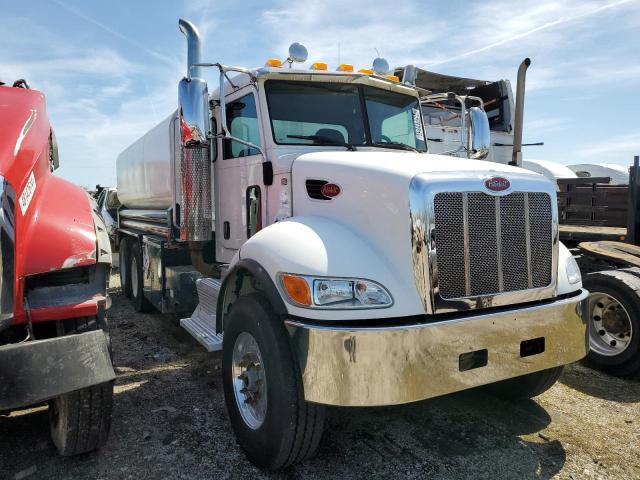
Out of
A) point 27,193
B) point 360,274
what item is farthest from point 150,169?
point 360,274

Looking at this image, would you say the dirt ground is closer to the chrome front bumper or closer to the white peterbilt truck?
the white peterbilt truck

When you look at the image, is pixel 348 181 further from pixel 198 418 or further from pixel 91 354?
pixel 198 418

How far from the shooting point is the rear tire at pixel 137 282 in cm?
713

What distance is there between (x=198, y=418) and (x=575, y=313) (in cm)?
277

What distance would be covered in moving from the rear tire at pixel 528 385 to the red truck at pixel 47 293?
292 centimetres

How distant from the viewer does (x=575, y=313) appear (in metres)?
3.11

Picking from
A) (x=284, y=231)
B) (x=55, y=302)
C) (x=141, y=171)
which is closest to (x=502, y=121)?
(x=141, y=171)

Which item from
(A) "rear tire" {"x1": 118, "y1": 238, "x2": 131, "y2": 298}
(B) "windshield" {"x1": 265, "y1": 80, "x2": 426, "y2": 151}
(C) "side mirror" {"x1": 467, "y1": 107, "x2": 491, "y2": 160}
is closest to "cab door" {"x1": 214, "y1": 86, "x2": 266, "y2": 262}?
(B) "windshield" {"x1": 265, "y1": 80, "x2": 426, "y2": 151}

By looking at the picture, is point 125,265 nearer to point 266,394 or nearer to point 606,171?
point 266,394

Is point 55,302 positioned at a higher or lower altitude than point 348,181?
lower

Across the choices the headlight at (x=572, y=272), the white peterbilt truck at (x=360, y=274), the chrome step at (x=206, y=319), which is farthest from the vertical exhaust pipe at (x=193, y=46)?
the headlight at (x=572, y=272)

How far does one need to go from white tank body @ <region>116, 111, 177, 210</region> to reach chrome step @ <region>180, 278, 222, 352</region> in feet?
5.10

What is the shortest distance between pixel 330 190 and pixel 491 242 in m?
1.09

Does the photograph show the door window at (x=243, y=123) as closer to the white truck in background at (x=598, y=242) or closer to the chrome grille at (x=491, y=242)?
the white truck in background at (x=598, y=242)
